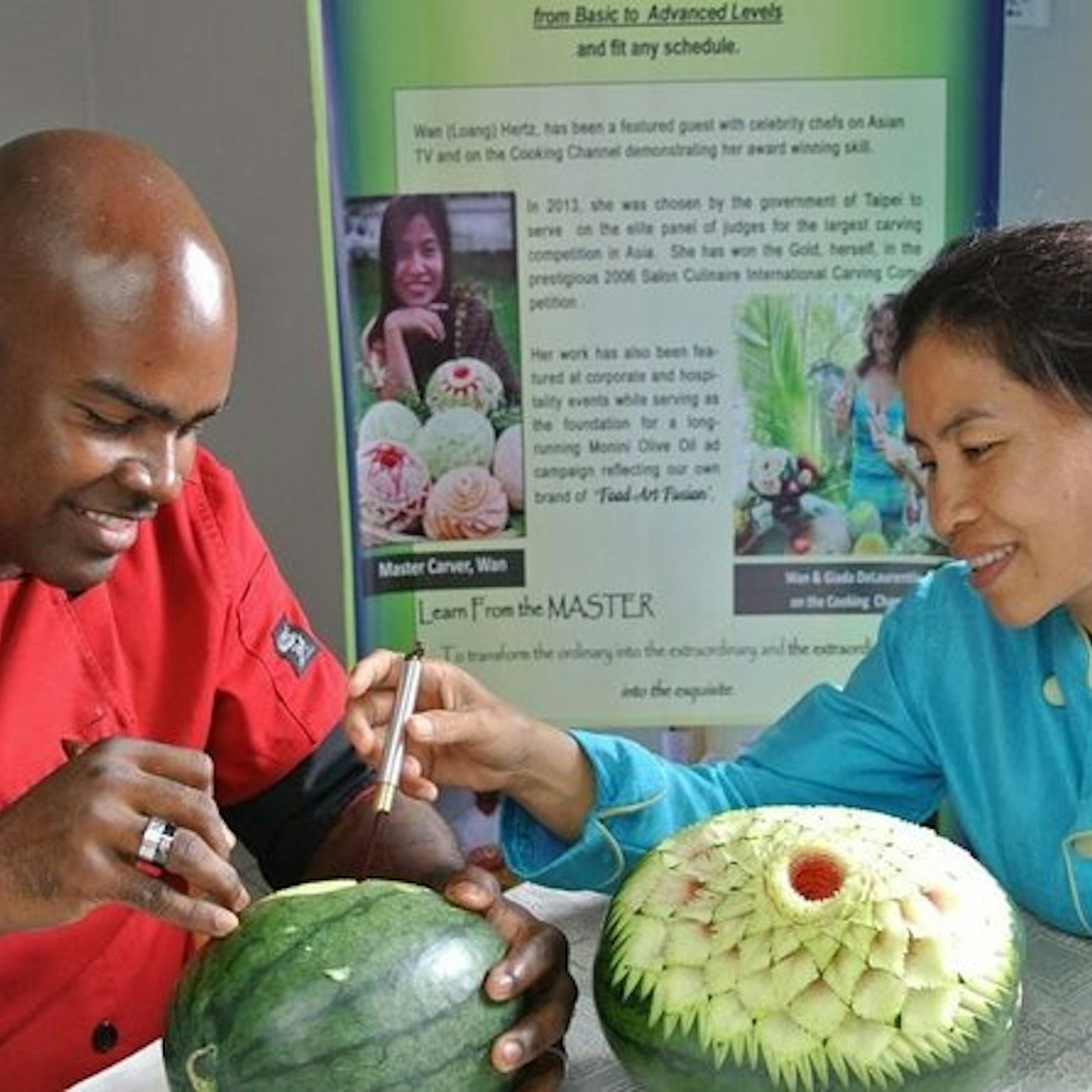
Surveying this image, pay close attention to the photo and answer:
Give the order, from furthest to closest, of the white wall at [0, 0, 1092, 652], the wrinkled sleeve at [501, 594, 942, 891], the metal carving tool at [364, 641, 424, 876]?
the white wall at [0, 0, 1092, 652]
the wrinkled sleeve at [501, 594, 942, 891]
the metal carving tool at [364, 641, 424, 876]

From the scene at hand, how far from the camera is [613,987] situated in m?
1.05

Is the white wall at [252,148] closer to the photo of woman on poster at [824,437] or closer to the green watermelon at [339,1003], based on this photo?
the photo of woman on poster at [824,437]

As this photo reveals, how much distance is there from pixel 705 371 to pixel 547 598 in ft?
1.29

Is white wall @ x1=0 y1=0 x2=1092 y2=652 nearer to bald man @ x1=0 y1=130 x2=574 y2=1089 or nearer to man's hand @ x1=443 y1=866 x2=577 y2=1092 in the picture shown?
bald man @ x1=0 y1=130 x2=574 y2=1089

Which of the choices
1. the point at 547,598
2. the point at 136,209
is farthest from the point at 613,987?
the point at 547,598

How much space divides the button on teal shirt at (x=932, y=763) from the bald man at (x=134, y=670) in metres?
0.15

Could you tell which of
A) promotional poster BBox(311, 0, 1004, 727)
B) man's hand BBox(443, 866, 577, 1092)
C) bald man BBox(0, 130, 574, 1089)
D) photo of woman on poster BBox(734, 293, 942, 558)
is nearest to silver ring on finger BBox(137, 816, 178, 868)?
bald man BBox(0, 130, 574, 1089)

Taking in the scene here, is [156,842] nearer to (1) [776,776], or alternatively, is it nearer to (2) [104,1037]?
(2) [104,1037]

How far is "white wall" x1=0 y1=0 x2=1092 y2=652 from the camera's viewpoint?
270cm

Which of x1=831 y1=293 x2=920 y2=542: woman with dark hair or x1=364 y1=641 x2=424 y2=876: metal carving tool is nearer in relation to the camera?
Result: x1=364 y1=641 x2=424 y2=876: metal carving tool

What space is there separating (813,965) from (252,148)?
2.15 meters

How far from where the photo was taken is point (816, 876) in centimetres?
102

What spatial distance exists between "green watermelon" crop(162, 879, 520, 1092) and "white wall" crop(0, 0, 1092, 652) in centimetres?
192

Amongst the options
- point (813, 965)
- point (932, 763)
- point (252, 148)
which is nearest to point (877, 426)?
point (932, 763)
